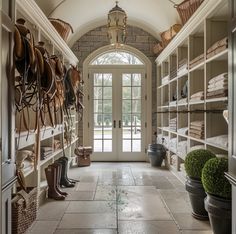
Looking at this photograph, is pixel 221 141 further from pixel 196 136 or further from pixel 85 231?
pixel 85 231

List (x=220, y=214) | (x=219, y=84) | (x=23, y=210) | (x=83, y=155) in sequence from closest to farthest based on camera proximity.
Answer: (x=220, y=214)
(x=23, y=210)
(x=219, y=84)
(x=83, y=155)

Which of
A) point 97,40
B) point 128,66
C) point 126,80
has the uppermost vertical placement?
point 97,40

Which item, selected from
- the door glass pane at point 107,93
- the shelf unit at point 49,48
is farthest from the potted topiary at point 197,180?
the door glass pane at point 107,93

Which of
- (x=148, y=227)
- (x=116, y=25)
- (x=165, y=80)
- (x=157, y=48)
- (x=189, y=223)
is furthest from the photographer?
(x=157, y=48)

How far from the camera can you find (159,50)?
7324 millimetres

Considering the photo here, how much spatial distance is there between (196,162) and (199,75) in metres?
1.86

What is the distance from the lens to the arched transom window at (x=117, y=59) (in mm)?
7738

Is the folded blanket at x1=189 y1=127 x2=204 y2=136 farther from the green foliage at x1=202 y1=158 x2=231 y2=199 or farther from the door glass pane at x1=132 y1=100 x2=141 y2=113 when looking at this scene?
the door glass pane at x1=132 y1=100 x2=141 y2=113

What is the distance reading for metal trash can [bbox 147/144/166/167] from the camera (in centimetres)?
683

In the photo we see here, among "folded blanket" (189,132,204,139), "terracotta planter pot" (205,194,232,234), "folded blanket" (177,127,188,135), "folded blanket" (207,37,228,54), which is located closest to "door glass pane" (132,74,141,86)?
"folded blanket" (177,127,188,135)

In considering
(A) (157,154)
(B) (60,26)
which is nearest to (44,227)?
(B) (60,26)

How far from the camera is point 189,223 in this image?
10.8ft

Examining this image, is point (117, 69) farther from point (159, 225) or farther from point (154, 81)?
point (159, 225)

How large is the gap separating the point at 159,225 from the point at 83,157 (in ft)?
13.0
